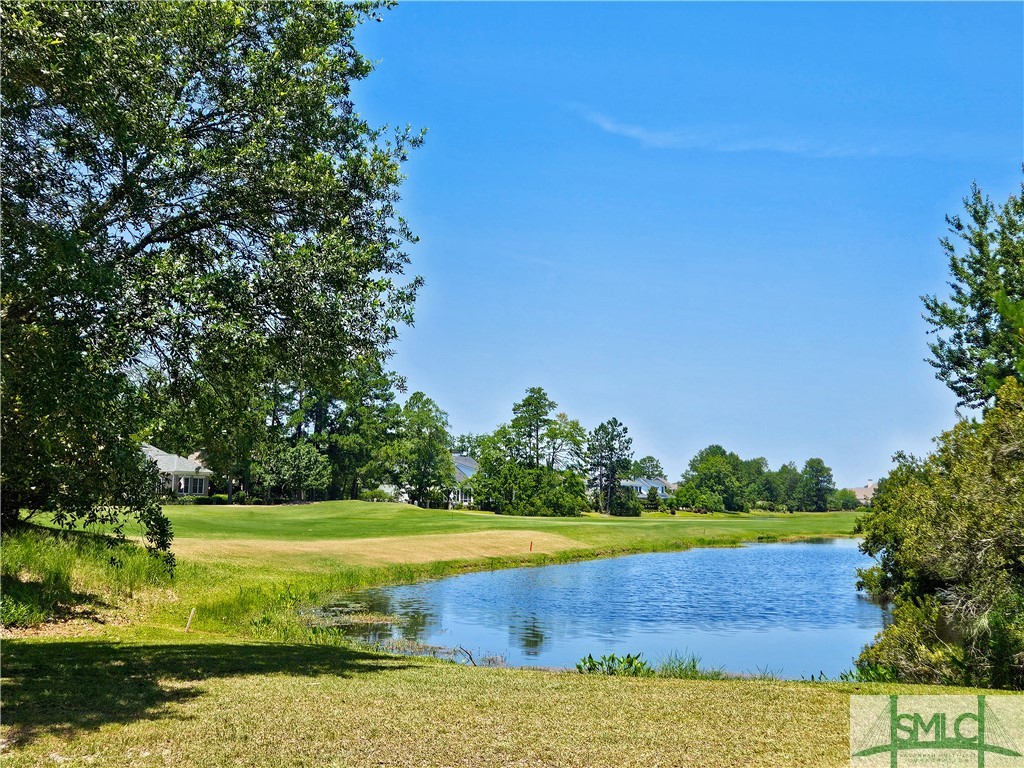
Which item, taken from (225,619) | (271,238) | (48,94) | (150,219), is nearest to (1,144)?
(48,94)

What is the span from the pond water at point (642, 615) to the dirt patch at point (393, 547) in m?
3.86

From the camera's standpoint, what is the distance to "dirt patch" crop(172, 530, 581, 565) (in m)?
35.9

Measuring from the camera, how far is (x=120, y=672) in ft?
42.4

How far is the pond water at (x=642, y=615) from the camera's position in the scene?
23.6m

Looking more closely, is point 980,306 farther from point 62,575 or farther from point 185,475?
point 185,475

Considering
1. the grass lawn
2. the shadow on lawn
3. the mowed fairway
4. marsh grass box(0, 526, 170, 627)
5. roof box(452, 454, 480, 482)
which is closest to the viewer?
the grass lawn

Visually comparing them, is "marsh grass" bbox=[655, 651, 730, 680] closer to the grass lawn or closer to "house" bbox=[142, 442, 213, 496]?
the grass lawn

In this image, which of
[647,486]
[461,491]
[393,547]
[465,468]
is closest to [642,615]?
[393,547]

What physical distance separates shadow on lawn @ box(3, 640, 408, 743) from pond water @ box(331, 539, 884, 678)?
649 cm

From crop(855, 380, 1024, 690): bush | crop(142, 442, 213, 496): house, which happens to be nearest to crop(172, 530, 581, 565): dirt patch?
crop(855, 380, 1024, 690): bush

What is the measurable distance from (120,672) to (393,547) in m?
33.2

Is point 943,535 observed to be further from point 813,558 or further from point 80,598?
point 813,558

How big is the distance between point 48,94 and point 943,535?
1671cm

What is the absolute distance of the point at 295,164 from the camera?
14312mm
